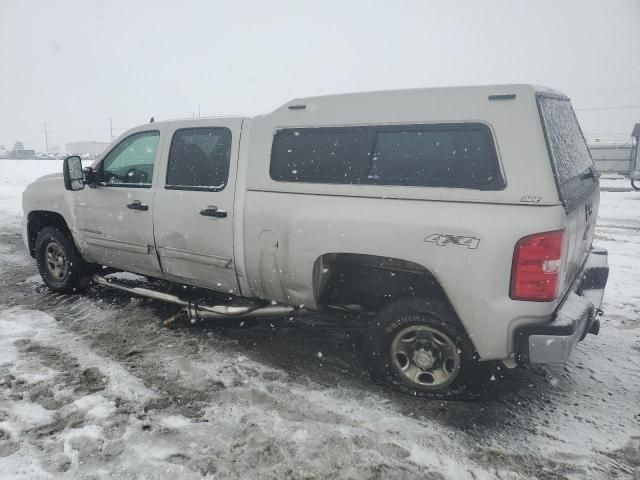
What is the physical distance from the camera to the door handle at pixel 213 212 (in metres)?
3.79

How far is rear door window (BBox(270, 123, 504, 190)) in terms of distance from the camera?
9.54 ft

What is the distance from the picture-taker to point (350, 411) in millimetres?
3150

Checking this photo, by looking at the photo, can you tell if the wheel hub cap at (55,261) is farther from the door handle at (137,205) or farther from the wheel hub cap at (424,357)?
the wheel hub cap at (424,357)

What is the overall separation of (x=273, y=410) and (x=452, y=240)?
62.7 inches

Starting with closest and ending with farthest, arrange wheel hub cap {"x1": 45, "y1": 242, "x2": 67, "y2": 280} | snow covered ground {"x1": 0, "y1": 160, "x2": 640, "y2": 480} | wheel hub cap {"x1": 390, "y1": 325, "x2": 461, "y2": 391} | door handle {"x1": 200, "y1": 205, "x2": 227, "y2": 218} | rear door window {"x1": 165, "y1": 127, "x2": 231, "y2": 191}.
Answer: snow covered ground {"x1": 0, "y1": 160, "x2": 640, "y2": 480}, wheel hub cap {"x1": 390, "y1": 325, "x2": 461, "y2": 391}, door handle {"x1": 200, "y1": 205, "x2": 227, "y2": 218}, rear door window {"x1": 165, "y1": 127, "x2": 231, "y2": 191}, wheel hub cap {"x1": 45, "y1": 242, "x2": 67, "y2": 280}

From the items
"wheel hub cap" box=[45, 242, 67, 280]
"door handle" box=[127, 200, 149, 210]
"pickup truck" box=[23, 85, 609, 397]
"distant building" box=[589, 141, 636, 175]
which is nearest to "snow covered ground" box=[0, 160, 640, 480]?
"pickup truck" box=[23, 85, 609, 397]

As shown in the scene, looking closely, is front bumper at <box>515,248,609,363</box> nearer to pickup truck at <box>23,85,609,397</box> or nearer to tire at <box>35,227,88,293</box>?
pickup truck at <box>23,85,609,397</box>

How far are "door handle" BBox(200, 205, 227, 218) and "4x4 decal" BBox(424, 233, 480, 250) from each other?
167 cm

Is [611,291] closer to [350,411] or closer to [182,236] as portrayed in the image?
[350,411]

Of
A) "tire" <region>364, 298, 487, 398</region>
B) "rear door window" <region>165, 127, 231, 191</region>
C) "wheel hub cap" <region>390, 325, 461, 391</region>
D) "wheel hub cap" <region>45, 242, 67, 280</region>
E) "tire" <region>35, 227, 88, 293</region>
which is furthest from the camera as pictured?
"wheel hub cap" <region>45, 242, 67, 280</region>

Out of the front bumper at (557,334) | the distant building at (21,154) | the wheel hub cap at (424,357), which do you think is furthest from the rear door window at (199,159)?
the distant building at (21,154)

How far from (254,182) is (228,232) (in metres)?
0.46

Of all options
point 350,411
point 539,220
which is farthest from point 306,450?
point 539,220

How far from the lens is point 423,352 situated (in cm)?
327
